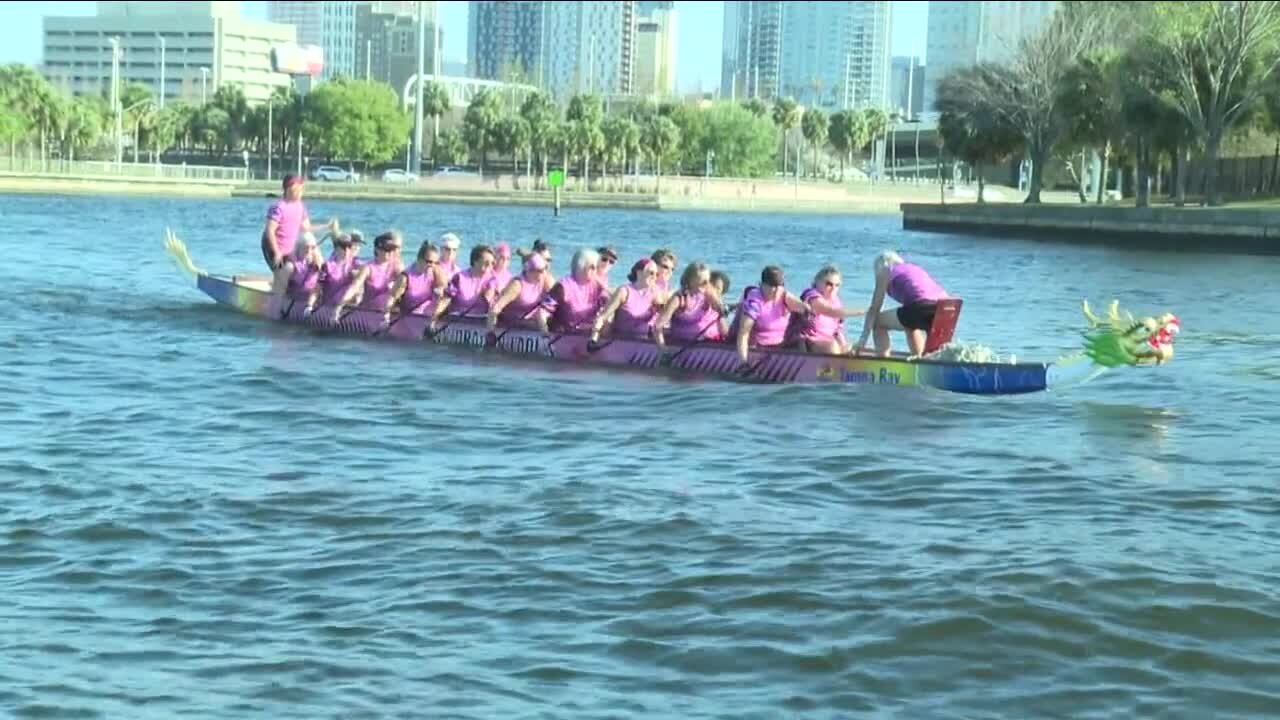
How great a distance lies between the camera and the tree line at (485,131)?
12112 cm

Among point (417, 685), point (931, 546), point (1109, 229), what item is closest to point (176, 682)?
point (417, 685)

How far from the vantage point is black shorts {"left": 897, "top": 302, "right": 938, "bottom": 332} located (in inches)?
699

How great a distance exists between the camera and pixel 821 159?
158 meters

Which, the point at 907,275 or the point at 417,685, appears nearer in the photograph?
the point at 417,685

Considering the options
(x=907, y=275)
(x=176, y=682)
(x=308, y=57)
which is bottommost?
(x=176, y=682)

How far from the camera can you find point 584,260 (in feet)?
64.9

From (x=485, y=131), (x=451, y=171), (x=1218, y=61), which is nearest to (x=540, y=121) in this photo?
(x=485, y=131)

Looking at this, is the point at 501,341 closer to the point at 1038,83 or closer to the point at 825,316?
the point at 825,316

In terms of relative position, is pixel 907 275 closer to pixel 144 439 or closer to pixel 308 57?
pixel 144 439

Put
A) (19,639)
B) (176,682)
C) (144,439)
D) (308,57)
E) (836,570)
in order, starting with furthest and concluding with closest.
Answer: (308,57), (144,439), (836,570), (19,639), (176,682)

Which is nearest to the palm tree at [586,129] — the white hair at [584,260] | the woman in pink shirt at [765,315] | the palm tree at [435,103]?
the palm tree at [435,103]

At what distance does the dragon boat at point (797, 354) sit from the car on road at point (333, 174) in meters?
92.9

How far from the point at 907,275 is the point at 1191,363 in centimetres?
648

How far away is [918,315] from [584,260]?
3.96m
